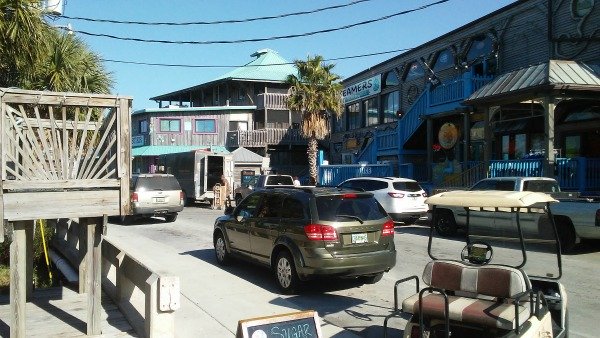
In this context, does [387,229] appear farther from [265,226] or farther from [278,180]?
[278,180]

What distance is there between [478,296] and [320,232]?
329 cm

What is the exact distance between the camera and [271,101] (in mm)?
44344

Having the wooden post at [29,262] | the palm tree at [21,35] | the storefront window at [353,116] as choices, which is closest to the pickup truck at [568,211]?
the wooden post at [29,262]

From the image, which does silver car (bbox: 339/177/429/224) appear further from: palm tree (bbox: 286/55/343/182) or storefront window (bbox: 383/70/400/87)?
palm tree (bbox: 286/55/343/182)

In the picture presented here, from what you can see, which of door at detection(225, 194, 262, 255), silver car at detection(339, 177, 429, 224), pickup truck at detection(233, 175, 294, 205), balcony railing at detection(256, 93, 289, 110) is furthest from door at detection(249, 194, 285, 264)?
balcony railing at detection(256, 93, 289, 110)

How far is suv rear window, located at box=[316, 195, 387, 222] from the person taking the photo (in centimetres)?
845

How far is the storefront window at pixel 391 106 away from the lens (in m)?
30.8

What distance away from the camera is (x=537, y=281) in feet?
19.1

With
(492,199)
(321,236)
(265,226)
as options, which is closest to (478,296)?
(492,199)

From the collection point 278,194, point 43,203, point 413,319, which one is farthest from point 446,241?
point 43,203

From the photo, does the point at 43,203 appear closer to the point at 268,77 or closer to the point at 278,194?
the point at 278,194

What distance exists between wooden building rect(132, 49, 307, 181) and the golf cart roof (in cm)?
3745

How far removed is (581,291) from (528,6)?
50.9ft

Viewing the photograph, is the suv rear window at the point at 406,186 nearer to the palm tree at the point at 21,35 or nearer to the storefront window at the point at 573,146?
the storefront window at the point at 573,146
